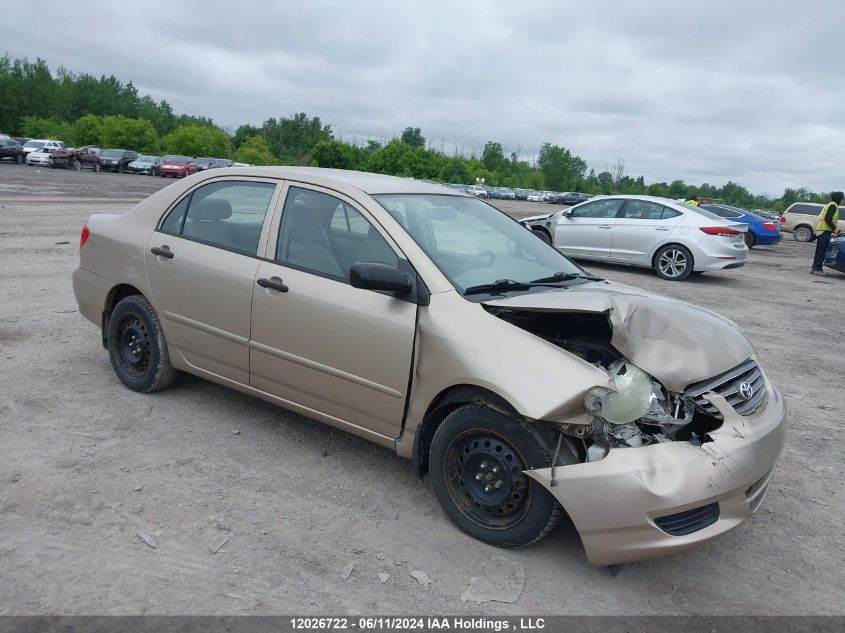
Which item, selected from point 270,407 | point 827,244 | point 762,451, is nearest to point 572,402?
point 762,451

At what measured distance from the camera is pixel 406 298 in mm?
3324

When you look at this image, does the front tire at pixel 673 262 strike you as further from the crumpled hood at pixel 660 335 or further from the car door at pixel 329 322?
the car door at pixel 329 322

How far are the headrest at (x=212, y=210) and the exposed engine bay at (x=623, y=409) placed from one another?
2.07 meters

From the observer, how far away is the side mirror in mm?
3207

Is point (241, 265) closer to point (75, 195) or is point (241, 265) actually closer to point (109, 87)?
point (75, 195)

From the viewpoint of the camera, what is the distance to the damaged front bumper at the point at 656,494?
2664 millimetres

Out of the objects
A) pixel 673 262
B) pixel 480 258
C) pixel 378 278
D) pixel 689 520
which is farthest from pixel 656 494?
pixel 673 262

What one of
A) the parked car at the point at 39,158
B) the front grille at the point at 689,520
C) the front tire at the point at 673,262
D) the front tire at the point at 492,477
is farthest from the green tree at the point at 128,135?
the front grille at the point at 689,520

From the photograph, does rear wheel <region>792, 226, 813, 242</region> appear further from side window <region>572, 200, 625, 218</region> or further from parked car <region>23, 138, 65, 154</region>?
parked car <region>23, 138, 65, 154</region>

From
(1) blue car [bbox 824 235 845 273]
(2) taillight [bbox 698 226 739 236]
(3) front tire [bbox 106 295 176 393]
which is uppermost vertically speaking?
(2) taillight [bbox 698 226 739 236]

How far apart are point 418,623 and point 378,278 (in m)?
1.55

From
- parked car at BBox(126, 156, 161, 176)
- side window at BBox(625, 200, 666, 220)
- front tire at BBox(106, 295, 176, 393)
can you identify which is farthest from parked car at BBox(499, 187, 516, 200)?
front tire at BBox(106, 295, 176, 393)

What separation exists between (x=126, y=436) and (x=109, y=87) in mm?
108367

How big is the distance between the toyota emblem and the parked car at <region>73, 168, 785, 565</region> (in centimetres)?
1
